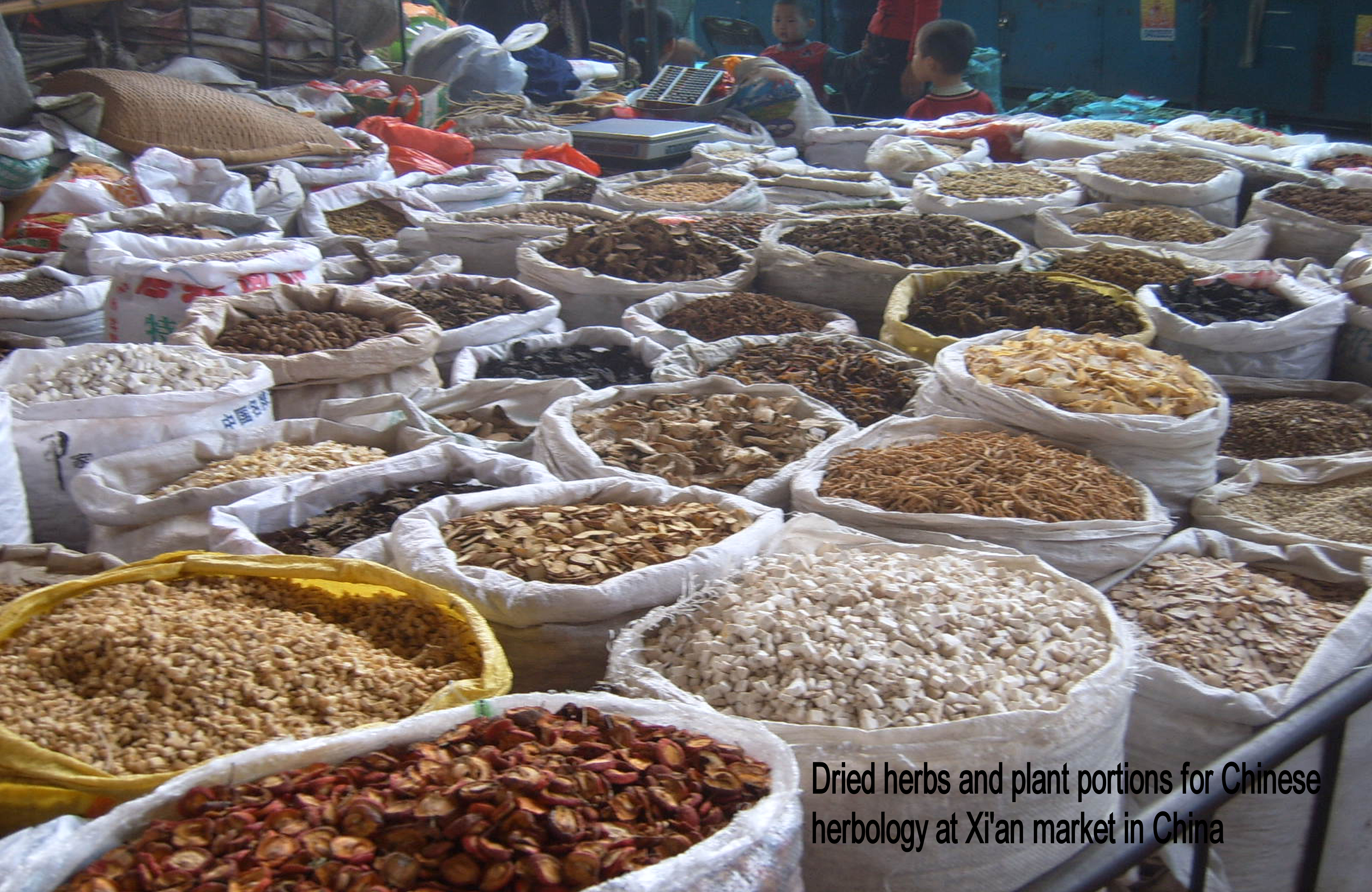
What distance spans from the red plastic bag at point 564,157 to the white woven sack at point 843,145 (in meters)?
1.19

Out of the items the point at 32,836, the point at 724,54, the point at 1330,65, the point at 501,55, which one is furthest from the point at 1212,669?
the point at 724,54

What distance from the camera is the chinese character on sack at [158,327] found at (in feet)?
9.52

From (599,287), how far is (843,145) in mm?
2873

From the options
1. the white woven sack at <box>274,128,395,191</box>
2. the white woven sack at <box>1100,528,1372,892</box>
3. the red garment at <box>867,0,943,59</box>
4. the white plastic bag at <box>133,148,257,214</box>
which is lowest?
the white woven sack at <box>1100,528,1372,892</box>

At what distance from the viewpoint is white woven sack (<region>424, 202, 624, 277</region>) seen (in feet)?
12.7

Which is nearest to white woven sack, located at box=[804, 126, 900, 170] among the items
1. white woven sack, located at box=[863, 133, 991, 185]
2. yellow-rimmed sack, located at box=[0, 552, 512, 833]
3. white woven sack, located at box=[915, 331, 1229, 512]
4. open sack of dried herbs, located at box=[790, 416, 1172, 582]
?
white woven sack, located at box=[863, 133, 991, 185]

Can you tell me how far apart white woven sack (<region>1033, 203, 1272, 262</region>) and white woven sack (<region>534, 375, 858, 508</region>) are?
1.68 metres

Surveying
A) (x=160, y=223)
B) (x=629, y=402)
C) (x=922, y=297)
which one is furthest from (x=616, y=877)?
(x=160, y=223)

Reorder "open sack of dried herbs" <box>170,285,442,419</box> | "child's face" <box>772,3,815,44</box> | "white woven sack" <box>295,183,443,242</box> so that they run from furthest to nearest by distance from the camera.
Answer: "child's face" <box>772,3,815,44</box> < "white woven sack" <box>295,183,443,242</box> < "open sack of dried herbs" <box>170,285,442,419</box>

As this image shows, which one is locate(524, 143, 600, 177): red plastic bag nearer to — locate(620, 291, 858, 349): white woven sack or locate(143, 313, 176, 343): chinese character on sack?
locate(620, 291, 858, 349): white woven sack

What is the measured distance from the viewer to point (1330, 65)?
26.0 ft

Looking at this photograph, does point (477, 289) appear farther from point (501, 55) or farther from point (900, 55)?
point (900, 55)

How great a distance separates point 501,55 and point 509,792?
631 centimetres

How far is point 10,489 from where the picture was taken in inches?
77.4
